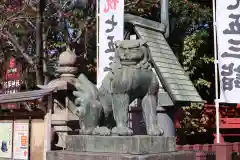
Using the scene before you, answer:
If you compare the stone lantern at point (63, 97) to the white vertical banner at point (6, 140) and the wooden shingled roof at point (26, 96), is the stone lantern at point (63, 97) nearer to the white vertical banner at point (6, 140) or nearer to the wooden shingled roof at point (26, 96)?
the wooden shingled roof at point (26, 96)

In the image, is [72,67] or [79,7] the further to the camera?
[79,7]

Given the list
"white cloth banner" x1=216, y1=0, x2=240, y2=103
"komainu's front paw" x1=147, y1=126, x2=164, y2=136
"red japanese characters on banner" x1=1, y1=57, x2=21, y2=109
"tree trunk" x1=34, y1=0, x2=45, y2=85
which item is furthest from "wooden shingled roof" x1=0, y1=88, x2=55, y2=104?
"white cloth banner" x1=216, y1=0, x2=240, y2=103

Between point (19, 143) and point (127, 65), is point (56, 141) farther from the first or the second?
point (127, 65)

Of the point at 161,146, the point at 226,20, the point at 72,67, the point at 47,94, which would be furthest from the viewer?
the point at 226,20

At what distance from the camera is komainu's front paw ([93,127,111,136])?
4.05m

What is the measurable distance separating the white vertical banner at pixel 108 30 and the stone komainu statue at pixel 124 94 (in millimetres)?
4331

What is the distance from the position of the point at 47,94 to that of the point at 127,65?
10.4 feet

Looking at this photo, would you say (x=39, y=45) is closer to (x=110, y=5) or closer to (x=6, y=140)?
(x=110, y=5)

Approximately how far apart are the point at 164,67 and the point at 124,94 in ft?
11.7

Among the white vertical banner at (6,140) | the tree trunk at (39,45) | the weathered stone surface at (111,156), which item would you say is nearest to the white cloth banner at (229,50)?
the tree trunk at (39,45)

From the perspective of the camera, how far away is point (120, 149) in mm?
3785

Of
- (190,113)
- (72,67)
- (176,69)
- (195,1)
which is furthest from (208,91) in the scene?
(72,67)

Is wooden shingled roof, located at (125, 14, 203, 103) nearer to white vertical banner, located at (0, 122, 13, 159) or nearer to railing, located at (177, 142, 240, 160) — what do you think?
railing, located at (177, 142, 240, 160)

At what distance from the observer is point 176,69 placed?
7789 millimetres
